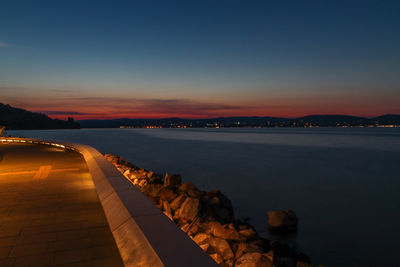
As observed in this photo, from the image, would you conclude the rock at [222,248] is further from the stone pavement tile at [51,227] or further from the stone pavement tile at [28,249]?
the stone pavement tile at [28,249]

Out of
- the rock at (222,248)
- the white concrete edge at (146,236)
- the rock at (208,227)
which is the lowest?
the rock at (208,227)

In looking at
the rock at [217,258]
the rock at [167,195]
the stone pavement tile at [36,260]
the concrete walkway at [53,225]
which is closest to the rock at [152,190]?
the rock at [167,195]

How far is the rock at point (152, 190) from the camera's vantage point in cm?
1021

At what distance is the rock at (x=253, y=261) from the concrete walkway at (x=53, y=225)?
8.54ft

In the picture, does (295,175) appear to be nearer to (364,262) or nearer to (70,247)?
(364,262)

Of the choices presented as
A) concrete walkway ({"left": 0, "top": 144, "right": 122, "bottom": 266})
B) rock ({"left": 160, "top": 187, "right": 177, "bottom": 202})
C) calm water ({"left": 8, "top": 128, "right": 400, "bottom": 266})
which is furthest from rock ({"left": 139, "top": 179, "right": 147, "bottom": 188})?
calm water ({"left": 8, "top": 128, "right": 400, "bottom": 266})

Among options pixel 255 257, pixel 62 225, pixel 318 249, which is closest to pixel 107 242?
pixel 62 225

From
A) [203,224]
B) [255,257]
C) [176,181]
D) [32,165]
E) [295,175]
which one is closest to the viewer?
[255,257]

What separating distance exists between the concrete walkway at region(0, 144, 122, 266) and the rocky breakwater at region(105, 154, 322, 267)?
2306 millimetres

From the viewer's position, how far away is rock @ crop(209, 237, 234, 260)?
5449 millimetres

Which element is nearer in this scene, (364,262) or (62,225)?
(62,225)

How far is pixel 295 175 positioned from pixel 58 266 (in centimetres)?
→ 2287

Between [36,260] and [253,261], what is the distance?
11.8ft

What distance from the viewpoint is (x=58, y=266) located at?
313cm
